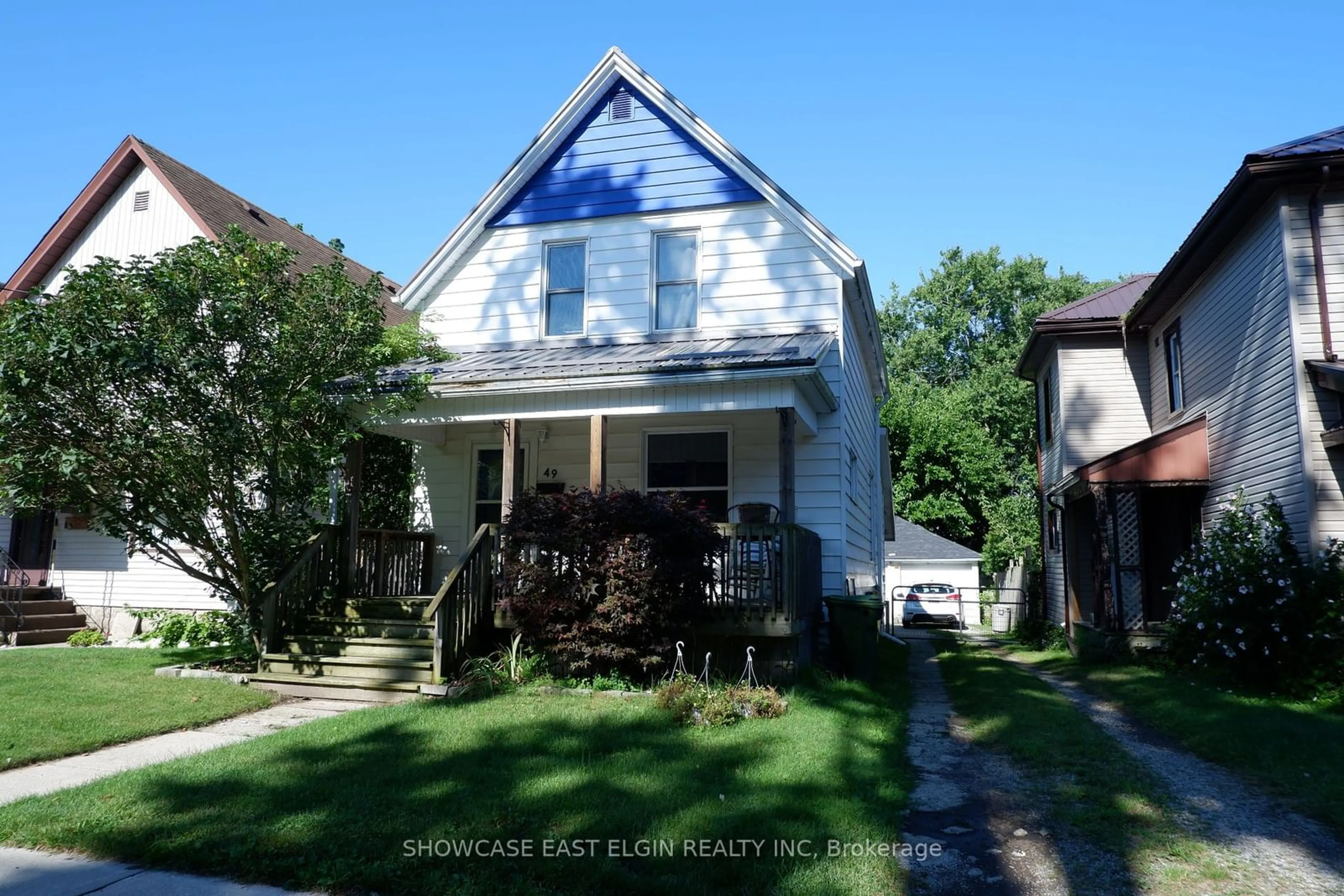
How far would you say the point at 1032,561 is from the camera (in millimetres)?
25641

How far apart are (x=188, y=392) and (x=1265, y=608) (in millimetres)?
11690

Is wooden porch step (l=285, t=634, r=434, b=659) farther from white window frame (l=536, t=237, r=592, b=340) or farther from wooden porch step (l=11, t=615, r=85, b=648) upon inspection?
wooden porch step (l=11, t=615, r=85, b=648)

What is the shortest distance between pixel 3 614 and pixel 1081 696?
15.8 m

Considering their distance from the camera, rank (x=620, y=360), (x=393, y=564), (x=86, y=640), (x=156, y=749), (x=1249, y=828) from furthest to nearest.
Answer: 1. (x=86, y=640)
2. (x=393, y=564)
3. (x=620, y=360)
4. (x=156, y=749)
5. (x=1249, y=828)

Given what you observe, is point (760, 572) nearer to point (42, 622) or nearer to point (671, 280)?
point (671, 280)

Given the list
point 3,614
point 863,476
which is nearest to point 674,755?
point 863,476

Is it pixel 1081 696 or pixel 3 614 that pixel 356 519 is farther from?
pixel 1081 696

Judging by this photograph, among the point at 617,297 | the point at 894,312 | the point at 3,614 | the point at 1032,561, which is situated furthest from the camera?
the point at 894,312

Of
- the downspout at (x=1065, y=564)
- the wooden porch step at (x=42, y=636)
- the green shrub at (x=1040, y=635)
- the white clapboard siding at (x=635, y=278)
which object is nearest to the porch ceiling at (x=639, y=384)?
the white clapboard siding at (x=635, y=278)

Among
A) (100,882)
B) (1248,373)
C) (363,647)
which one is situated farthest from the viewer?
(1248,373)

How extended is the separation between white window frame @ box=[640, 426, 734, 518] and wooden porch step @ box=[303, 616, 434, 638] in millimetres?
3593

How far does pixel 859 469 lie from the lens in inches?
598

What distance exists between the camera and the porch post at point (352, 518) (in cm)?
1123

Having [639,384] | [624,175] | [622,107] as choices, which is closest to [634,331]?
[624,175]
